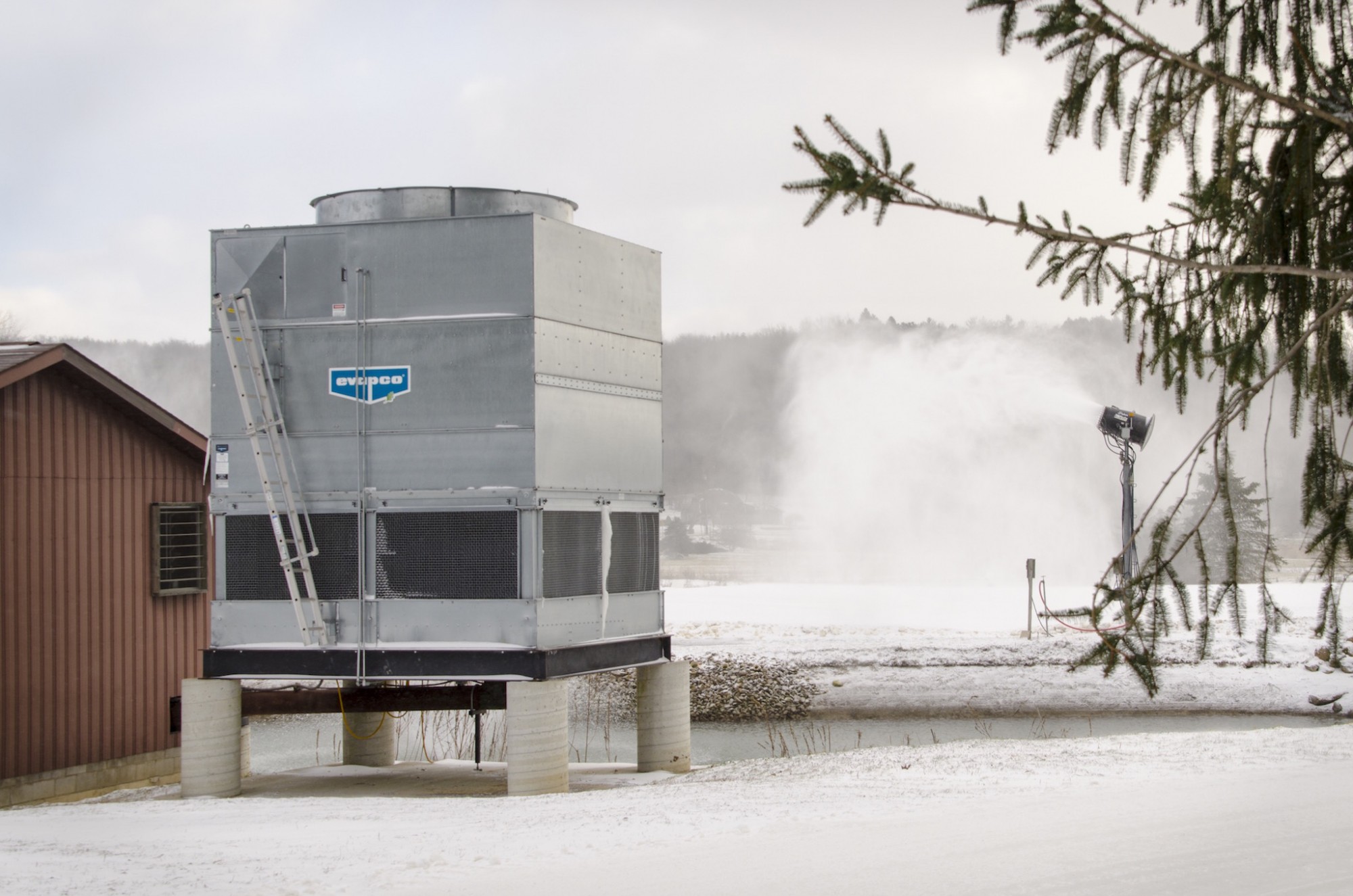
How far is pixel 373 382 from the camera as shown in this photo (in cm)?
1458

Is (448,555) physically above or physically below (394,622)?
above

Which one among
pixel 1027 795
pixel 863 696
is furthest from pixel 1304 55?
pixel 863 696

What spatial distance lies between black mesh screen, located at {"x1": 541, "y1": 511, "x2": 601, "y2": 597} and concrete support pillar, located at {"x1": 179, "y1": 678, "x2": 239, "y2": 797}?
379cm

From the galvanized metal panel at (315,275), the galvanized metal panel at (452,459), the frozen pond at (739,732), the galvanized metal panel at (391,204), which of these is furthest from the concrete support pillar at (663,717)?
the galvanized metal panel at (391,204)

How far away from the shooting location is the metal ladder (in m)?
14.5

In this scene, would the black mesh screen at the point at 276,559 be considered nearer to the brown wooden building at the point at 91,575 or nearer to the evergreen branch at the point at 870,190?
the brown wooden building at the point at 91,575

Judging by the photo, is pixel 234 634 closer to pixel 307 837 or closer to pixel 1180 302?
pixel 307 837

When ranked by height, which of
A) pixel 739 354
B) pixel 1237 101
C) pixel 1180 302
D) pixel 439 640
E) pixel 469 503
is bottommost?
pixel 439 640

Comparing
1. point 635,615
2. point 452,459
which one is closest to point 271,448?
point 452,459

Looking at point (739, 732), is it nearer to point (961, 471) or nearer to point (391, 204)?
point (391, 204)

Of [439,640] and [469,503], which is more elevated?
[469,503]

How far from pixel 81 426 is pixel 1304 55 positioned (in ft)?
49.3

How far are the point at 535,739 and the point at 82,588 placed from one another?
7.09 metres

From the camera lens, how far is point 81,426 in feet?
57.7
